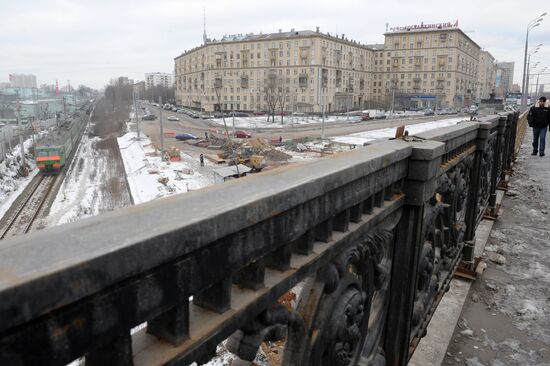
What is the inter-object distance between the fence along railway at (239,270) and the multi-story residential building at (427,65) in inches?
3800

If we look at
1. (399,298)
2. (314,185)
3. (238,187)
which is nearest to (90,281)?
(238,187)

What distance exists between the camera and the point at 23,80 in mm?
192125

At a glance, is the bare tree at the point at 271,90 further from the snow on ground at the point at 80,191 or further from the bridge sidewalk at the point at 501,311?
the bridge sidewalk at the point at 501,311

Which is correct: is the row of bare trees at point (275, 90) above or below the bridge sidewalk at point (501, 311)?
above

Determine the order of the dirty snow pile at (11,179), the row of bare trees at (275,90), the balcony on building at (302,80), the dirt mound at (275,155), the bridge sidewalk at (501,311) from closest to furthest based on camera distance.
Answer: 1. the bridge sidewalk at (501,311)
2. the dirty snow pile at (11,179)
3. the dirt mound at (275,155)
4. the row of bare trees at (275,90)
5. the balcony on building at (302,80)

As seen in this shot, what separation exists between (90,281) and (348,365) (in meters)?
1.78

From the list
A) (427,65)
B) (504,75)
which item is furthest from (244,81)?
(504,75)

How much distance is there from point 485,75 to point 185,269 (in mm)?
155331

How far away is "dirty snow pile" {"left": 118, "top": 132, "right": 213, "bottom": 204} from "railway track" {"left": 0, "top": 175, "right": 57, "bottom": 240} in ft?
18.6

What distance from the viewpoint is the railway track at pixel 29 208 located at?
917 inches

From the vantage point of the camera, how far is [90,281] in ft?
2.90

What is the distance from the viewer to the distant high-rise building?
184500 mm

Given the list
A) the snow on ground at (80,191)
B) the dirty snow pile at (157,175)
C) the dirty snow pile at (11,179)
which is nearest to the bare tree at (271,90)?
the snow on ground at (80,191)

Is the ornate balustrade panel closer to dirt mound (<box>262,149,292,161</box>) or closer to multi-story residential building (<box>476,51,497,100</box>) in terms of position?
dirt mound (<box>262,149,292,161</box>)
